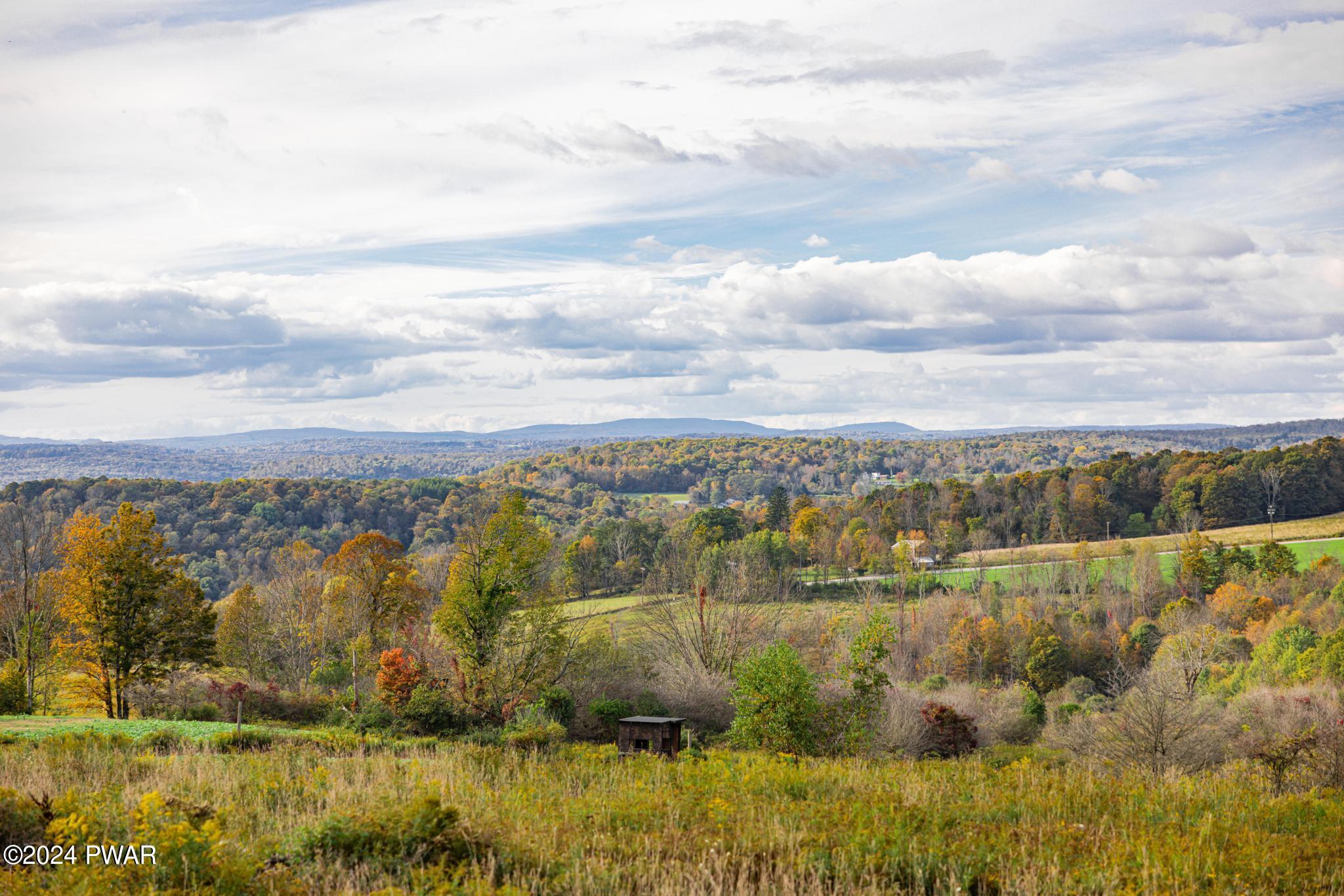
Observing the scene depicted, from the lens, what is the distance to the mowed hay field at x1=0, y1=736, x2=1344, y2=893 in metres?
7.68

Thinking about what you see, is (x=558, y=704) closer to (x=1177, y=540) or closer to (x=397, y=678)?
(x=397, y=678)

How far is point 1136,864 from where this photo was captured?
8219mm

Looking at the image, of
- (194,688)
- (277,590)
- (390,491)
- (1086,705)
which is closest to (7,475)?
(390,491)

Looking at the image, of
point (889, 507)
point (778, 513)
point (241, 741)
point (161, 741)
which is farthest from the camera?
point (778, 513)

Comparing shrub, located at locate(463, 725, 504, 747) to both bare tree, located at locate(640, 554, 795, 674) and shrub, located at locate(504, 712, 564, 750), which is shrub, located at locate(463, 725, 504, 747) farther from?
bare tree, located at locate(640, 554, 795, 674)

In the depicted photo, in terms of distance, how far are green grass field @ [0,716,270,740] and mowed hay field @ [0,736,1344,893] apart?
8207mm

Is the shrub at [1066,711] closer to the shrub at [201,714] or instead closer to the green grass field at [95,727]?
the shrub at [201,714]

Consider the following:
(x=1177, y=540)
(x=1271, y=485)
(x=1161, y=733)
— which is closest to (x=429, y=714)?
(x=1161, y=733)

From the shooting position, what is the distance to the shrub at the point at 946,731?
115ft

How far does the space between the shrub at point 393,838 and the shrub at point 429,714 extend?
67.9 ft

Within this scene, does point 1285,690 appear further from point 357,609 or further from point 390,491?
point 390,491

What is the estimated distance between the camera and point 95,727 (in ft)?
71.0

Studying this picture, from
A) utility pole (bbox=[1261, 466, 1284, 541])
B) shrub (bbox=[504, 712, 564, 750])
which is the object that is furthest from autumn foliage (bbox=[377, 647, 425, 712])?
utility pole (bbox=[1261, 466, 1284, 541])

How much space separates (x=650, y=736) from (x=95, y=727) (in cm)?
1278
